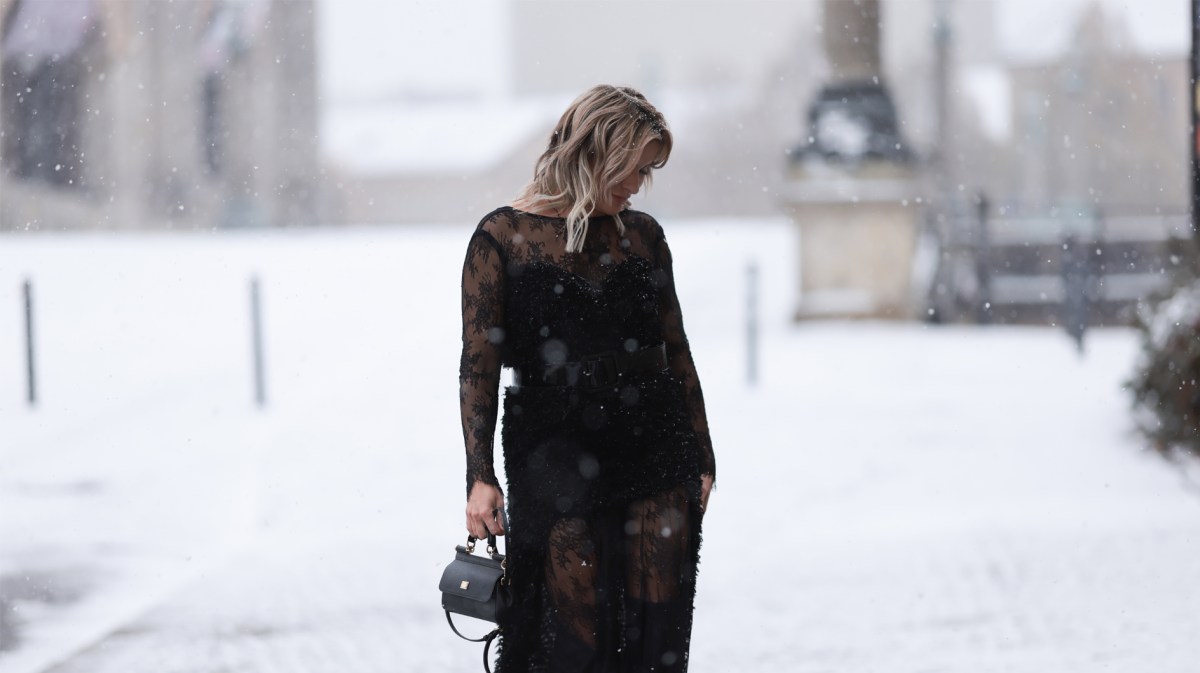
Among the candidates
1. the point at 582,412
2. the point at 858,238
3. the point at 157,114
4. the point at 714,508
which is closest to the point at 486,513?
the point at 582,412

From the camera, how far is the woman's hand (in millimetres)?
2879

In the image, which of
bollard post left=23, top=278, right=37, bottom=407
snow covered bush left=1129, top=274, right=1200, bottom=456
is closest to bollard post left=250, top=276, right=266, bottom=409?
bollard post left=23, top=278, right=37, bottom=407

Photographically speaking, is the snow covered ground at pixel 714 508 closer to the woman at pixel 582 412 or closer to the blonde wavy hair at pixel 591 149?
the woman at pixel 582 412

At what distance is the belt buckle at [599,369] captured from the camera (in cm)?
293

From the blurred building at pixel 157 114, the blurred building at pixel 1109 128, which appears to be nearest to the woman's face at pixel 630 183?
the blurred building at pixel 157 114

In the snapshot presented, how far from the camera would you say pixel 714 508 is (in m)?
7.55

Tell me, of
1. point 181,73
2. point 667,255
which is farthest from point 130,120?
point 667,255

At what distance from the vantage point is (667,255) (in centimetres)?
311

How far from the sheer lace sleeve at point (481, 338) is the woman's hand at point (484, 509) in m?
0.02

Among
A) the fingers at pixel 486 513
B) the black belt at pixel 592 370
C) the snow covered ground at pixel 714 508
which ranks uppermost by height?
the black belt at pixel 592 370

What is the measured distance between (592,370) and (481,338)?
0.24 m

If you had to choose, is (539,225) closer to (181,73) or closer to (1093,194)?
(181,73)

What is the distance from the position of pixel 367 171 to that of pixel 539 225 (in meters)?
65.0

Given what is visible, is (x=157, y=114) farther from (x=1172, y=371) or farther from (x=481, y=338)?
(x=481, y=338)
